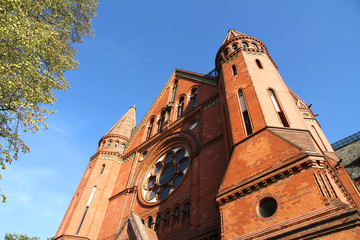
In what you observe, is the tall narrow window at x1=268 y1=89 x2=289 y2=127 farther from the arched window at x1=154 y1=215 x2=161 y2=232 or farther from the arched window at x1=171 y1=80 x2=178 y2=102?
the arched window at x1=171 y1=80 x2=178 y2=102

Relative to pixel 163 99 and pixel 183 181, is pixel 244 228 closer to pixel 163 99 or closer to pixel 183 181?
pixel 183 181

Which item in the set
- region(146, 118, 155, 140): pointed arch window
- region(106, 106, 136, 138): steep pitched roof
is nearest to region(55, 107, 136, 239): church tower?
region(106, 106, 136, 138): steep pitched roof

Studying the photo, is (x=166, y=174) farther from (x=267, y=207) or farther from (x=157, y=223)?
(x=267, y=207)

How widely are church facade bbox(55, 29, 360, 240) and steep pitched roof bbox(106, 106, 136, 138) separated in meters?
0.21

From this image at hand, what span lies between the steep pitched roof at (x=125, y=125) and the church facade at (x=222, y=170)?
21 centimetres

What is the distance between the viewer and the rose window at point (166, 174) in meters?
14.5

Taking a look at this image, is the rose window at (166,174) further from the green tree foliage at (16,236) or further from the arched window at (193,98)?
the green tree foliage at (16,236)

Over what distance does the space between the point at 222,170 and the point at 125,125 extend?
15.3 metres

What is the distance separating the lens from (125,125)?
2498cm

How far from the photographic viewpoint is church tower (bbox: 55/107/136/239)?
634 inches

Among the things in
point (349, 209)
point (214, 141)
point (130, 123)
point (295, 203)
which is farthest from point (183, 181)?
point (130, 123)

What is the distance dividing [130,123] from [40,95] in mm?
17214

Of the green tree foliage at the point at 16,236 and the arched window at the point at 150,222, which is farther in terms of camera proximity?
the green tree foliage at the point at 16,236

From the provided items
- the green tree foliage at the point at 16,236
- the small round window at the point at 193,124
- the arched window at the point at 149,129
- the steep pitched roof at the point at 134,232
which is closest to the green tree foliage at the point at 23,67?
the steep pitched roof at the point at 134,232
